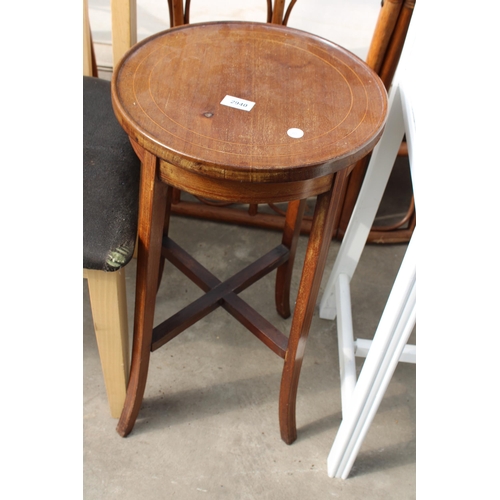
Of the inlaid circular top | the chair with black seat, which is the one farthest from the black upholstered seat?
the inlaid circular top

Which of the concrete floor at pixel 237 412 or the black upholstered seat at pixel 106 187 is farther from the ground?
the black upholstered seat at pixel 106 187

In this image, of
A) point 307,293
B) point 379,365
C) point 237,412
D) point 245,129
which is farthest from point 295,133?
point 237,412

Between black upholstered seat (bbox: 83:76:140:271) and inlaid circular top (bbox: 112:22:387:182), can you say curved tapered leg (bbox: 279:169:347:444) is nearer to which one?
inlaid circular top (bbox: 112:22:387:182)

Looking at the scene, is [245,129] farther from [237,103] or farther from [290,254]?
[290,254]

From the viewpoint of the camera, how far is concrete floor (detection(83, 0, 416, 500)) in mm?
1134

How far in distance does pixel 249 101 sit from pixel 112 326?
0.50 m

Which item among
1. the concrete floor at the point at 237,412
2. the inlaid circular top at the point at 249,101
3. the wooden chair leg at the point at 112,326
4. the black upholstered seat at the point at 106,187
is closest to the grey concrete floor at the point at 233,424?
the concrete floor at the point at 237,412

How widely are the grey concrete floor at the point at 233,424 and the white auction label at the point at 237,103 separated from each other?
717 millimetres

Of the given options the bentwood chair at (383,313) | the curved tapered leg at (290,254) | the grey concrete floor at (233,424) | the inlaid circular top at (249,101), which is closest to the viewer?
the inlaid circular top at (249,101)

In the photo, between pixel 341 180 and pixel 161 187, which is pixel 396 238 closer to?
pixel 341 180

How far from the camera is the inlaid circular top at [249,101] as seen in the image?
0.76m

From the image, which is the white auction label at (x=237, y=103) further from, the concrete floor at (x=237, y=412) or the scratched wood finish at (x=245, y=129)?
the concrete floor at (x=237, y=412)
